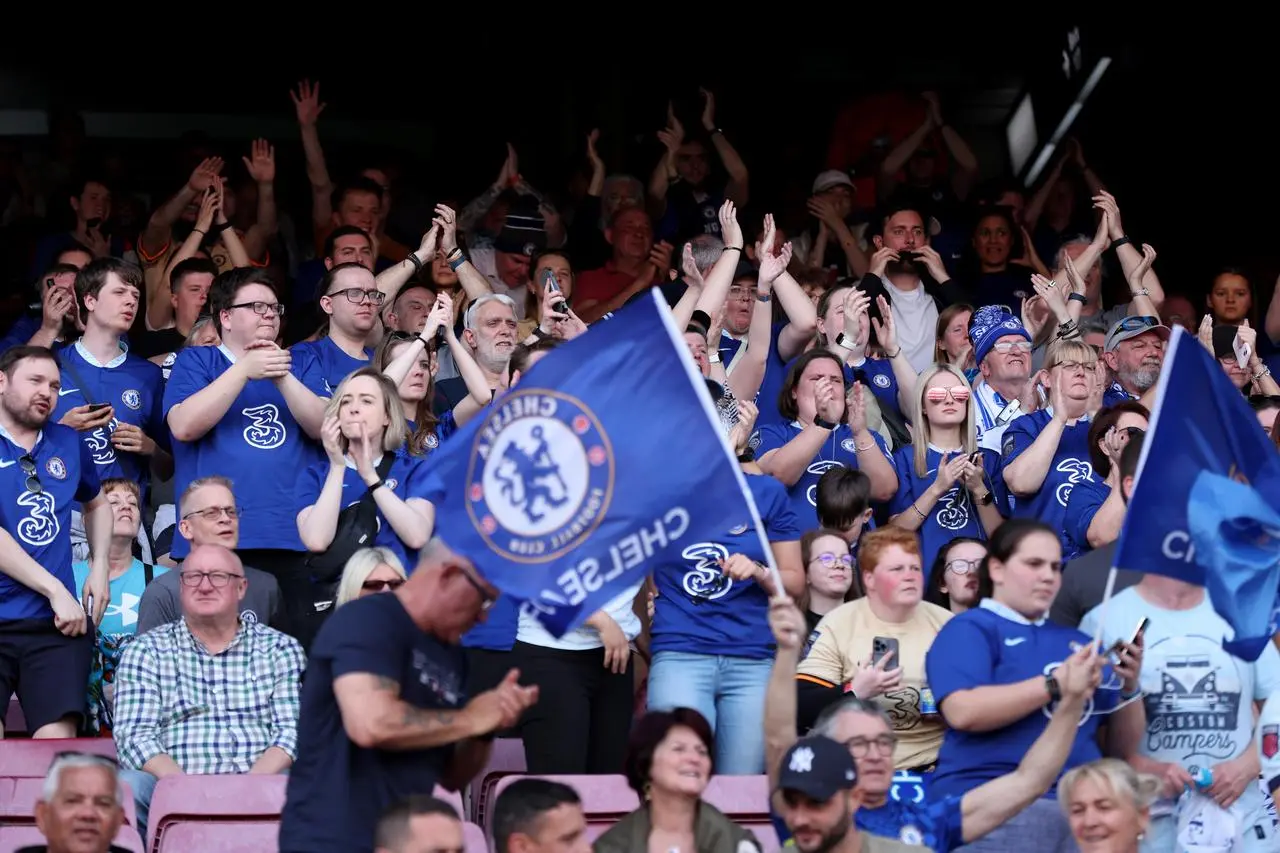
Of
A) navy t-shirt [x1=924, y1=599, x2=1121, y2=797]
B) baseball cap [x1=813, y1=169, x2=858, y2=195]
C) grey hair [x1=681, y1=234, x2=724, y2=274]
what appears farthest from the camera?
baseball cap [x1=813, y1=169, x2=858, y2=195]

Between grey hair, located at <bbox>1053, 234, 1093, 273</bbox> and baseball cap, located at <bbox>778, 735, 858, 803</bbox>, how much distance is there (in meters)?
5.81

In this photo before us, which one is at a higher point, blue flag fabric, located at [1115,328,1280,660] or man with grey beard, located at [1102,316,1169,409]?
man with grey beard, located at [1102,316,1169,409]

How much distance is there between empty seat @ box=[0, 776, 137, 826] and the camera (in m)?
7.16

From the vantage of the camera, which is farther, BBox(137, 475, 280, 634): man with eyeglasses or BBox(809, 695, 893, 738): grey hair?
BBox(137, 475, 280, 634): man with eyeglasses

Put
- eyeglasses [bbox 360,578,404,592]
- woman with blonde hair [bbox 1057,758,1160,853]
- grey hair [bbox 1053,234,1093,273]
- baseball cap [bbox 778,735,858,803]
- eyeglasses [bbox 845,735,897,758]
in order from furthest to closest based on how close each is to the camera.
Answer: grey hair [bbox 1053,234,1093,273], eyeglasses [bbox 360,578,404,592], eyeglasses [bbox 845,735,897,758], woman with blonde hair [bbox 1057,758,1160,853], baseball cap [bbox 778,735,858,803]

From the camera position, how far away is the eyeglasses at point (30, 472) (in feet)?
27.2

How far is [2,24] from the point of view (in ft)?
50.7

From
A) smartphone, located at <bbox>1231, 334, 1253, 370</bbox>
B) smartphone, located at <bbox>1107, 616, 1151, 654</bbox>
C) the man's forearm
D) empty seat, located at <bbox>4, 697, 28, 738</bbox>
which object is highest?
smartphone, located at <bbox>1231, 334, 1253, 370</bbox>

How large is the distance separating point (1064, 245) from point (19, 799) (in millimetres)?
7031

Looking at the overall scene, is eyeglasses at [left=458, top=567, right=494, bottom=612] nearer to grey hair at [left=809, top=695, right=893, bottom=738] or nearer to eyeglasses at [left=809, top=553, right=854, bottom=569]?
grey hair at [left=809, top=695, right=893, bottom=738]

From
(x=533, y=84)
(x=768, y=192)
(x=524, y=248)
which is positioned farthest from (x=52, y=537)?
(x=533, y=84)

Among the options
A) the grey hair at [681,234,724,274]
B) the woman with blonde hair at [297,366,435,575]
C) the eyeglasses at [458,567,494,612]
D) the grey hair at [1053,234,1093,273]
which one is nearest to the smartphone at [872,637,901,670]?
the woman with blonde hair at [297,366,435,575]

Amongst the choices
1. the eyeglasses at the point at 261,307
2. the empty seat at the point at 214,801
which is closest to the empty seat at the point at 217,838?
the empty seat at the point at 214,801

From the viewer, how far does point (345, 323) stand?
9.48 meters
